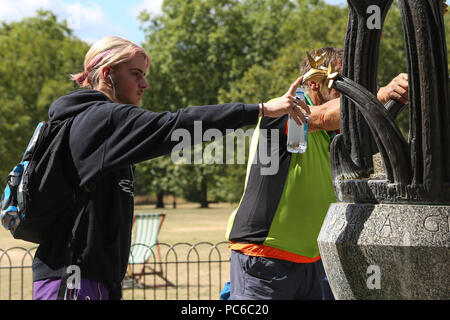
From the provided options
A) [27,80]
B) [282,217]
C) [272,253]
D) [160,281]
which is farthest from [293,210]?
[27,80]

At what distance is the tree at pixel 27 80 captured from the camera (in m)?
29.9

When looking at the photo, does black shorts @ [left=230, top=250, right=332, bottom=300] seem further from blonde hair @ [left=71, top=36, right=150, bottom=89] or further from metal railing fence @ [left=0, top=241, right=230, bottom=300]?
metal railing fence @ [left=0, top=241, right=230, bottom=300]

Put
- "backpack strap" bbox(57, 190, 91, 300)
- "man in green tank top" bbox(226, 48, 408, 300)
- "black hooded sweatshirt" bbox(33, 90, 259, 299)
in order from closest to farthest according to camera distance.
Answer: "black hooded sweatshirt" bbox(33, 90, 259, 299) < "backpack strap" bbox(57, 190, 91, 300) < "man in green tank top" bbox(226, 48, 408, 300)

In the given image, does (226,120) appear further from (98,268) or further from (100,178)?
(98,268)

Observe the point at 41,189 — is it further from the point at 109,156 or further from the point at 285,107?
the point at 285,107

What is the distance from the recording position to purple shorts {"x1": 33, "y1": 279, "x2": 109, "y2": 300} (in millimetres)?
2637

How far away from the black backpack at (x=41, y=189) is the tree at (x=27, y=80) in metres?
27.4

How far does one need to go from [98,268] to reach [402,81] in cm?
172

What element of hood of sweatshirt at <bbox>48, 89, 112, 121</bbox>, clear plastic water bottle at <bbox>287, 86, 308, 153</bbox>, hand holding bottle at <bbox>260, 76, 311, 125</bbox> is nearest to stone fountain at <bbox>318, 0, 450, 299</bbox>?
hand holding bottle at <bbox>260, 76, 311, 125</bbox>

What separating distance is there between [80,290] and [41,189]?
1.46ft

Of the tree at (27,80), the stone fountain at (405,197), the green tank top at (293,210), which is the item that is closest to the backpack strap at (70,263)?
the stone fountain at (405,197)

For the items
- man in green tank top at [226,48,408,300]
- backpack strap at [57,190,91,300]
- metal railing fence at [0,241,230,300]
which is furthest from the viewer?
metal railing fence at [0,241,230,300]

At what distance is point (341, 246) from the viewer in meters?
2.75

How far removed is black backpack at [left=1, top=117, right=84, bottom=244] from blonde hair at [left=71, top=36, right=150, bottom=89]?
28cm
